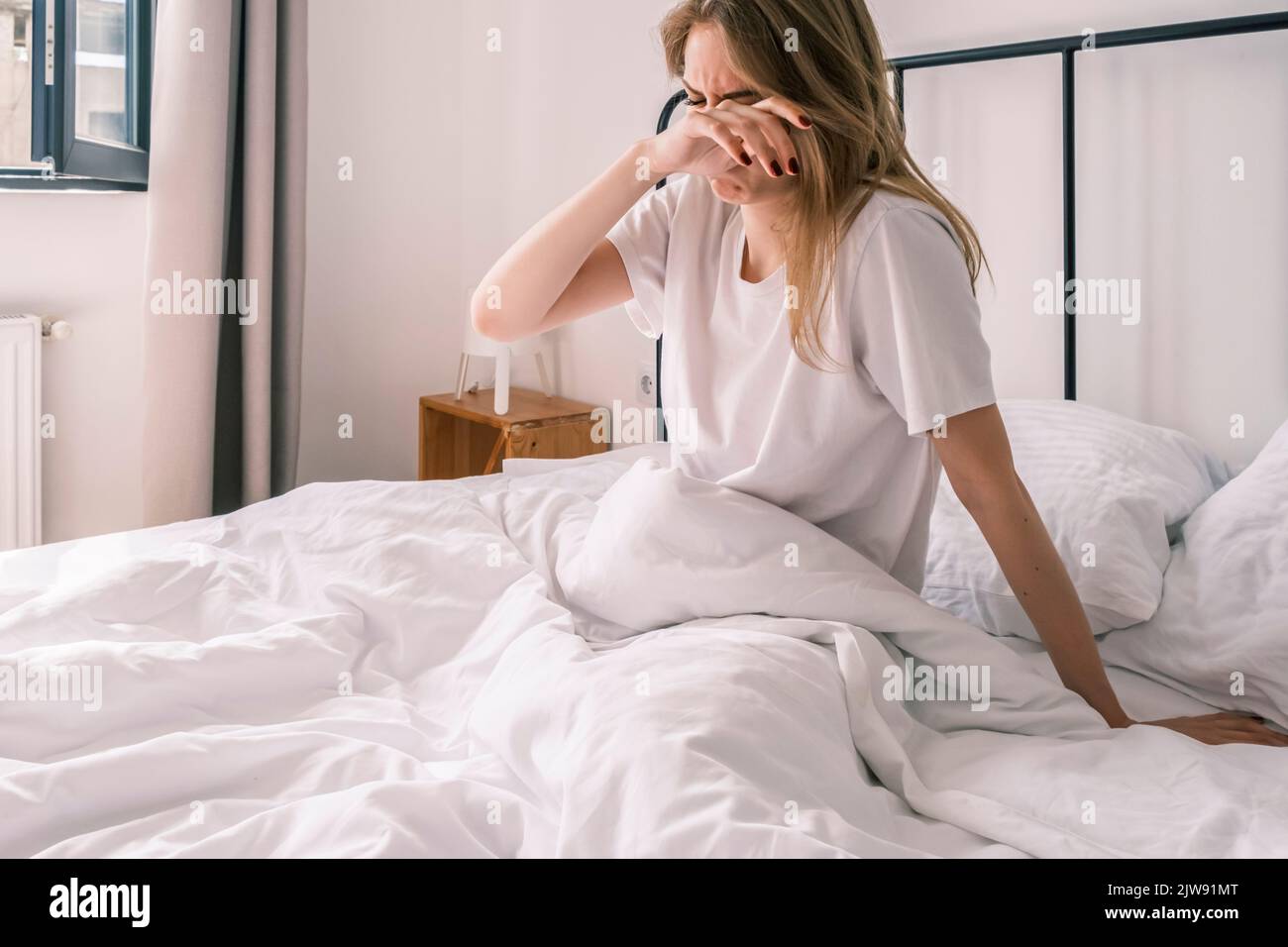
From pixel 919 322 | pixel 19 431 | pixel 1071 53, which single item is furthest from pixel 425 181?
pixel 919 322

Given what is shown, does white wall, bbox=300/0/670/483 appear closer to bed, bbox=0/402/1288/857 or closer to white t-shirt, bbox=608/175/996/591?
white t-shirt, bbox=608/175/996/591

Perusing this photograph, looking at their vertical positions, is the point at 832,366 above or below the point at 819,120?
below

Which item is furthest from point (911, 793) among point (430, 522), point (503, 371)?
point (503, 371)

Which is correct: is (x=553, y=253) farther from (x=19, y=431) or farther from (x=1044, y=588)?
(x=19, y=431)

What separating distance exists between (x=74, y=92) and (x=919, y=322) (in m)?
1.91

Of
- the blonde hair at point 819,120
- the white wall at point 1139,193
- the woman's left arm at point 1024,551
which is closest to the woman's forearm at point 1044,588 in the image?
the woman's left arm at point 1024,551

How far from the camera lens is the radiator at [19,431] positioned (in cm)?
223

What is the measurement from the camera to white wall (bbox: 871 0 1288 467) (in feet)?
5.28

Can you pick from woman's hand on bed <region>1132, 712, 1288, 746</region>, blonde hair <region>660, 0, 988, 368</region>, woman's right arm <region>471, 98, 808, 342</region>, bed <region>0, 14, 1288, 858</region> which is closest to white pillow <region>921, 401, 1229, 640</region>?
bed <region>0, 14, 1288, 858</region>

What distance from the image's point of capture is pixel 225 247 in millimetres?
2545

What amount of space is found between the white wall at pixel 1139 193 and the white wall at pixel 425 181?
98 cm

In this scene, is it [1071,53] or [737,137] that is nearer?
[737,137]

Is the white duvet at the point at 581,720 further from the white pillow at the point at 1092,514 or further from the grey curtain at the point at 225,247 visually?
the grey curtain at the point at 225,247
